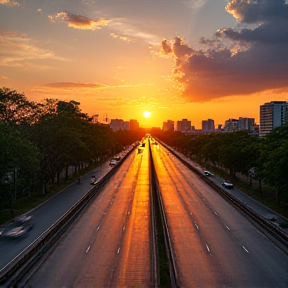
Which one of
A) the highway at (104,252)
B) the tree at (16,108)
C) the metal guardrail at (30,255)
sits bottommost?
the highway at (104,252)

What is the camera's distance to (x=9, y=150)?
43500mm

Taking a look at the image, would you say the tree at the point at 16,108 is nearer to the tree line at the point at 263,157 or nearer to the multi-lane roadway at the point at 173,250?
the multi-lane roadway at the point at 173,250

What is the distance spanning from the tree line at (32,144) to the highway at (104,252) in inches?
404

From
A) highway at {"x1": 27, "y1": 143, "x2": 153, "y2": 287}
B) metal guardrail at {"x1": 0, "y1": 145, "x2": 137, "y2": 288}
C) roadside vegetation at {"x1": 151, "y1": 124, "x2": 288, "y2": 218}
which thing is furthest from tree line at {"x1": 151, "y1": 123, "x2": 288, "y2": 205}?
metal guardrail at {"x1": 0, "y1": 145, "x2": 137, "y2": 288}

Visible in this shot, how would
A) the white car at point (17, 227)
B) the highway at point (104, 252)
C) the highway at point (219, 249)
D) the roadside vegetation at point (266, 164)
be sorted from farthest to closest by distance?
the roadside vegetation at point (266, 164), the white car at point (17, 227), the highway at point (219, 249), the highway at point (104, 252)

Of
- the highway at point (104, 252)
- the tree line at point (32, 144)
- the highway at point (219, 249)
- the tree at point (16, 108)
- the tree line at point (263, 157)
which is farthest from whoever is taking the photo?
the tree at point (16, 108)

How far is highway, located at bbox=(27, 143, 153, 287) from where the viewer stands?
25.8 meters

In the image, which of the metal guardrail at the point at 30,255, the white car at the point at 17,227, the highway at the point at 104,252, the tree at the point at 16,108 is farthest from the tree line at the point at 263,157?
the tree at the point at 16,108

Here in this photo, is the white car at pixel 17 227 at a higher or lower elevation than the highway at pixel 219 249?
higher

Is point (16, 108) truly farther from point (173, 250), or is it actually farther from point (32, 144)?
point (173, 250)

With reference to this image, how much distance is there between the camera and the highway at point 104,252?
25.8 m

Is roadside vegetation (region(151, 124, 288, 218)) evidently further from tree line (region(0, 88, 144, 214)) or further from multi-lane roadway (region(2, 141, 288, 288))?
tree line (region(0, 88, 144, 214))

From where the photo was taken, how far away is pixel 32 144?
184 feet

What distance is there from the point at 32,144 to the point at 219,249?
3439 centimetres
